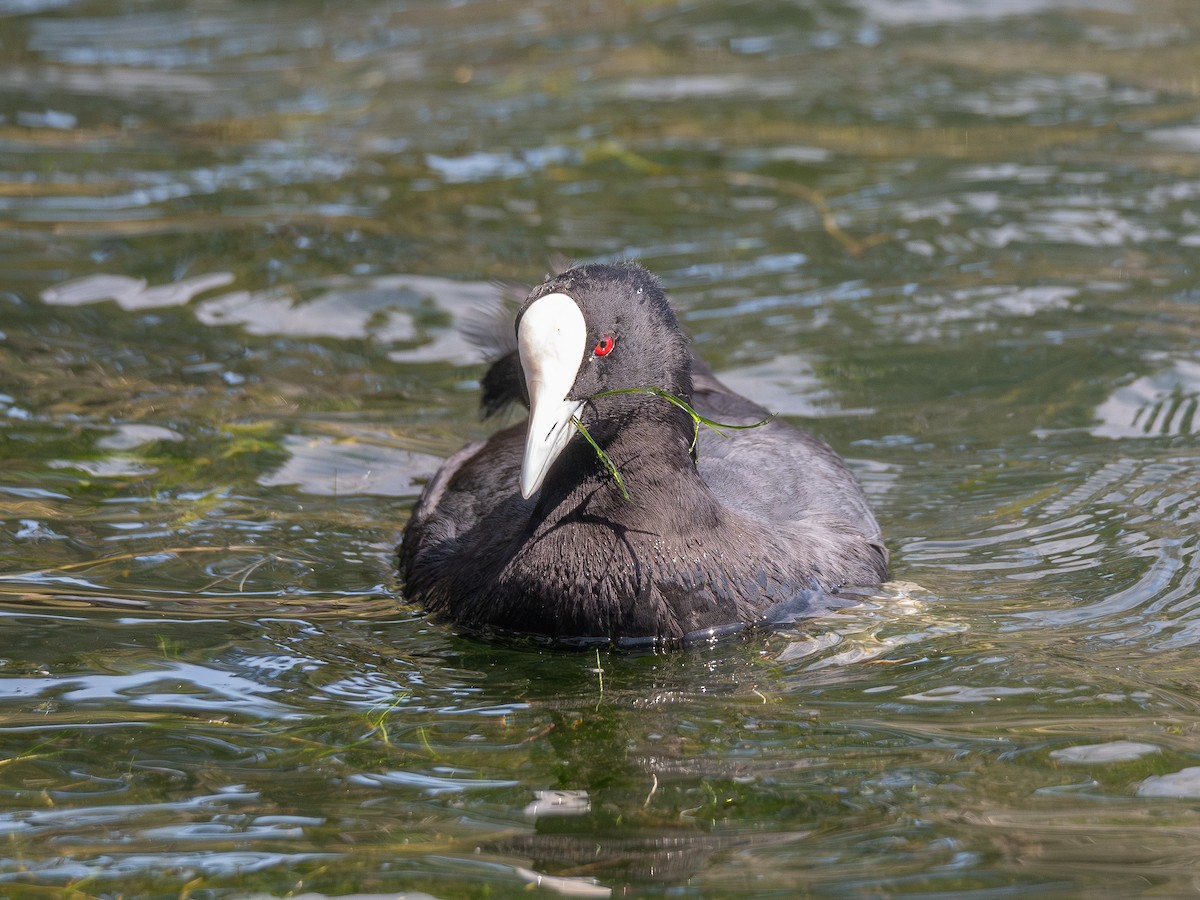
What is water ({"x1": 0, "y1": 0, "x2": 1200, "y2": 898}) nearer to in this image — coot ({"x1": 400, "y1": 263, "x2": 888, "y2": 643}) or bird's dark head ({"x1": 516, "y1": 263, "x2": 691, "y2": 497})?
coot ({"x1": 400, "y1": 263, "x2": 888, "y2": 643})

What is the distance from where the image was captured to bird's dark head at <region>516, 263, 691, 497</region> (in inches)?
150

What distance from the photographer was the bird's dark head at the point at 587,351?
12.5 feet

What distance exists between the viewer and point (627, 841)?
3053mm

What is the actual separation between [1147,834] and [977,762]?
1.30 ft

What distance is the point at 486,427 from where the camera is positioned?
5781mm

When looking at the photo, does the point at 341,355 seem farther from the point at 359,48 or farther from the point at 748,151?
the point at 359,48

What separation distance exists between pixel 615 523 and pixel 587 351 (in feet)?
1.43

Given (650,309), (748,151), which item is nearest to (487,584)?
(650,309)

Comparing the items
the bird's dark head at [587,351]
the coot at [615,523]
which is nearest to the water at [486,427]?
the coot at [615,523]

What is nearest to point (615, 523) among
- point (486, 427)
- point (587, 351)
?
point (587, 351)

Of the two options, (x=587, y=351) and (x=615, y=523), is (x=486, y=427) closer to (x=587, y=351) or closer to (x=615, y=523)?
(x=615, y=523)

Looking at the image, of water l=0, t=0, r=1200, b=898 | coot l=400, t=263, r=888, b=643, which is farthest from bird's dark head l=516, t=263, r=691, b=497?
water l=0, t=0, r=1200, b=898

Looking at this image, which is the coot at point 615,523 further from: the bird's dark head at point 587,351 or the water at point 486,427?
the water at point 486,427

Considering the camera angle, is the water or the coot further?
the coot
